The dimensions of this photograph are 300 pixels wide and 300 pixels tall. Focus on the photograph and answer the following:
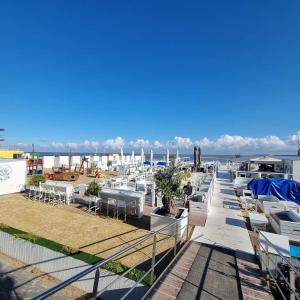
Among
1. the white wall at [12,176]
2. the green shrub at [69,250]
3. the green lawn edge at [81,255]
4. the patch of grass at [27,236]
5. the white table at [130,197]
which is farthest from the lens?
the white wall at [12,176]

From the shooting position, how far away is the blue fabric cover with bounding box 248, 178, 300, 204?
12289mm

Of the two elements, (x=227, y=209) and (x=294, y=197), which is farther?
(x=294, y=197)

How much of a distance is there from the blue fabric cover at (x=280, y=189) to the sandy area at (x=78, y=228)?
27.0 feet

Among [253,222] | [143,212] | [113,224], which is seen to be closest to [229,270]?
[253,222]

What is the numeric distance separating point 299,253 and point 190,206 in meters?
3.51

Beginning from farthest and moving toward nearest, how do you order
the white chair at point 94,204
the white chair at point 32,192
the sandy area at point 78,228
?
the white chair at point 32,192, the white chair at point 94,204, the sandy area at point 78,228

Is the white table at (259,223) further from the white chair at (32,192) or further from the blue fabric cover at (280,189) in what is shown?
the white chair at (32,192)

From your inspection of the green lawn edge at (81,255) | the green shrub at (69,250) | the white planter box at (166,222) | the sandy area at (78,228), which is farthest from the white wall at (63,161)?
Result: the green shrub at (69,250)

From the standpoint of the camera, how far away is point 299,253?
607 centimetres

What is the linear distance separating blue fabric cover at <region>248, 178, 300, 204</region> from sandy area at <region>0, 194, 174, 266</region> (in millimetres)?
8232

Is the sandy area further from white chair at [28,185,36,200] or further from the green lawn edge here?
white chair at [28,185,36,200]

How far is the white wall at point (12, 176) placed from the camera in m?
13.8

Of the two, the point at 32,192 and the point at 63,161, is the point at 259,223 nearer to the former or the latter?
the point at 32,192

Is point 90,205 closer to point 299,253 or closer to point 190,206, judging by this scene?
point 190,206
